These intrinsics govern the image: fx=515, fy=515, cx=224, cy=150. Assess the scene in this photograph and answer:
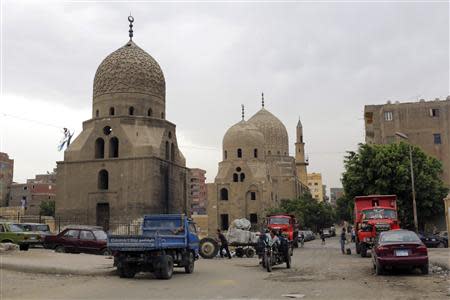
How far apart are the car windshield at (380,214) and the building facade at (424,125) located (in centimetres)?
2842

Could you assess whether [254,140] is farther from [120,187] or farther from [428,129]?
[120,187]

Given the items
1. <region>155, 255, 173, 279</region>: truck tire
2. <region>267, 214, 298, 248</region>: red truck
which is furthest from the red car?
<region>267, 214, 298, 248</region>: red truck

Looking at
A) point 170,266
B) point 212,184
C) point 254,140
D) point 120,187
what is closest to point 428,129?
point 254,140

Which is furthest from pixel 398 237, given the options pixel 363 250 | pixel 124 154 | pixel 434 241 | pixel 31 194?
pixel 31 194

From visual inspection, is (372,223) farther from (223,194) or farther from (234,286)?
(223,194)

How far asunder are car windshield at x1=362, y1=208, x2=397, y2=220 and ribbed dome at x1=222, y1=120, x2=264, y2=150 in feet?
137

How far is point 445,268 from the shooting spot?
1570 centimetres

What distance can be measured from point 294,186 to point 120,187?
40.9 meters

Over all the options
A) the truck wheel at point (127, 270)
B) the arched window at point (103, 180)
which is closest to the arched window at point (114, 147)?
the arched window at point (103, 180)

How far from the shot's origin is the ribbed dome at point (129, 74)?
41.8m

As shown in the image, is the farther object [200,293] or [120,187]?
[120,187]

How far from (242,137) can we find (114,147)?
26280mm

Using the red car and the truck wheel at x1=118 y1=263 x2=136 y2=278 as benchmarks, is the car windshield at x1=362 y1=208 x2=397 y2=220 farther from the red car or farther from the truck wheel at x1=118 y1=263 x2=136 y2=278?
the truck wheel at x1=118 y1=263 x2=136 y2=278

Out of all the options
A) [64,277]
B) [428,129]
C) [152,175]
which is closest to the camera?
[64,277]
